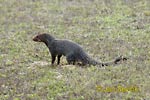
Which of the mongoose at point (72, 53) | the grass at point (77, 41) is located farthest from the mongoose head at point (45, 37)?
the grass at point (77, 41)

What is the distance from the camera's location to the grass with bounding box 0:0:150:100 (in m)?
8.96

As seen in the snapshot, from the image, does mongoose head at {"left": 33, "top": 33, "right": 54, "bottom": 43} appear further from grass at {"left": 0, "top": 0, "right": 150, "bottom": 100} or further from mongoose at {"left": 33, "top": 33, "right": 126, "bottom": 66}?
grass at {"left": 0, "top": 0, "right": 150, "bottom": 100}

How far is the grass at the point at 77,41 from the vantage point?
896 cm

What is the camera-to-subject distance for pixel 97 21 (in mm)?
16266

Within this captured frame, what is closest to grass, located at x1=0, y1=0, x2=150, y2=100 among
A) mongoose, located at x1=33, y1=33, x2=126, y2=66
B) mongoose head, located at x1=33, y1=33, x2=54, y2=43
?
mongoose, located at x1=33, y1=33, x2=126, y2=66

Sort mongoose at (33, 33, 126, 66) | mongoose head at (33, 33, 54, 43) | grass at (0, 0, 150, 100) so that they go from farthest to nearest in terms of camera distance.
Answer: mongoose head at (33, 33, 54, 43) → mongoose at (33, 33, 126, 66) → grass at (0, 0, 150, 100)

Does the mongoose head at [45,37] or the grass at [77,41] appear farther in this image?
the mongoose head at [45,37]

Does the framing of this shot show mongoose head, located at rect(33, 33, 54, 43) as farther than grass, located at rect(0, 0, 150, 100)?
Yes

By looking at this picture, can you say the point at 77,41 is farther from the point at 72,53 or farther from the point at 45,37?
the point at 72,53

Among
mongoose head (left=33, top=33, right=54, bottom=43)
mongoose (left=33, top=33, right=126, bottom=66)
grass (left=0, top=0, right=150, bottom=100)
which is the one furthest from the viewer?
mongoose head (left=33, top=33, right=54, bottom=43)

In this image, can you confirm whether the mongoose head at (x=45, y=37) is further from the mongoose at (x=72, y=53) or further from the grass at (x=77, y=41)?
the grass at (x=77, y=41)

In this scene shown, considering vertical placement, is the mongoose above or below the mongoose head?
below

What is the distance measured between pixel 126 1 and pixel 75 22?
12.6ft

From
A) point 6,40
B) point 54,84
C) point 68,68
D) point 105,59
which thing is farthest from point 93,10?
point 54,84
